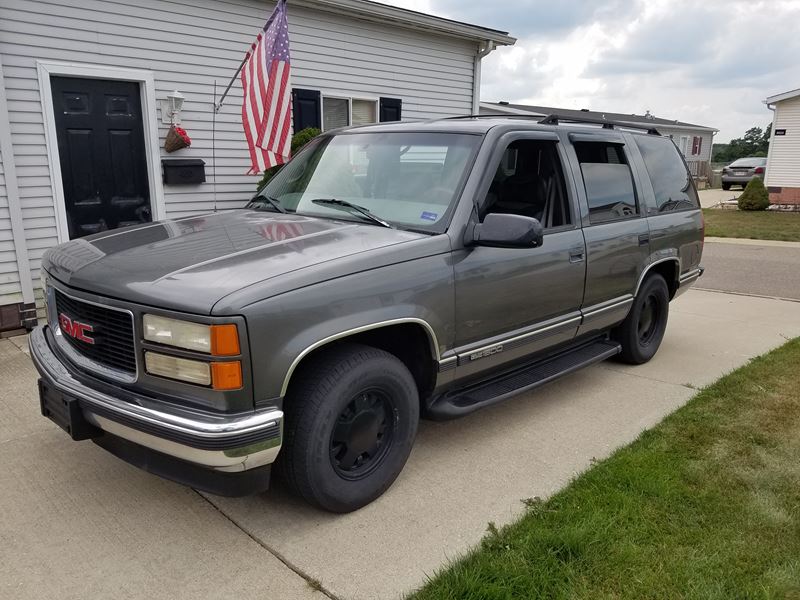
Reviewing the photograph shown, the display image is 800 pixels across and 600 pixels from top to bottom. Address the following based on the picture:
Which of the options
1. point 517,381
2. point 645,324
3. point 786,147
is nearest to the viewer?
point 517,381

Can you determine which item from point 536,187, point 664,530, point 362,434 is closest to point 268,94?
point 536,187

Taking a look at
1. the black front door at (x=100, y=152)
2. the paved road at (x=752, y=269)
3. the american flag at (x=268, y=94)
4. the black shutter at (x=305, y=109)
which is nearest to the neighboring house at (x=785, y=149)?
the paved road at (x=752, y=269)

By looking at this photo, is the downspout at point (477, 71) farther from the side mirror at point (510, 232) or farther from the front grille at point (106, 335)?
the front grille at point (106, 335)

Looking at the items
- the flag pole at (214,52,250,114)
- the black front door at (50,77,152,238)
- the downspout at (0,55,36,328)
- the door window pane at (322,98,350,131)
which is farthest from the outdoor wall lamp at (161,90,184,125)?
the door window pane at (322,98,350,131)

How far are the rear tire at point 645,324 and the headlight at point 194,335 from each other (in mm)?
3495

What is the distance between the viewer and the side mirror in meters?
3.12

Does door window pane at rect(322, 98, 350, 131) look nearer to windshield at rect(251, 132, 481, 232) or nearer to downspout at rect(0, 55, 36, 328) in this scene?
downspout at rect(0, 55, 36, 328)

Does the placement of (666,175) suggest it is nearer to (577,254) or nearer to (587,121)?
(587,121)

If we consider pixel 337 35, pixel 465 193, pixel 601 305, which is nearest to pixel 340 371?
pixel 465 193

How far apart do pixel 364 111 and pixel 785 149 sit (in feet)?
68.6

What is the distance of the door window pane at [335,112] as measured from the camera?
9008mm

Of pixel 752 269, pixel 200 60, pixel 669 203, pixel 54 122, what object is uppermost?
pixel 200 60

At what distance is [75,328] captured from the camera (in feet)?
9.45

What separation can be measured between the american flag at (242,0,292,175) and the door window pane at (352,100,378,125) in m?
2.22
